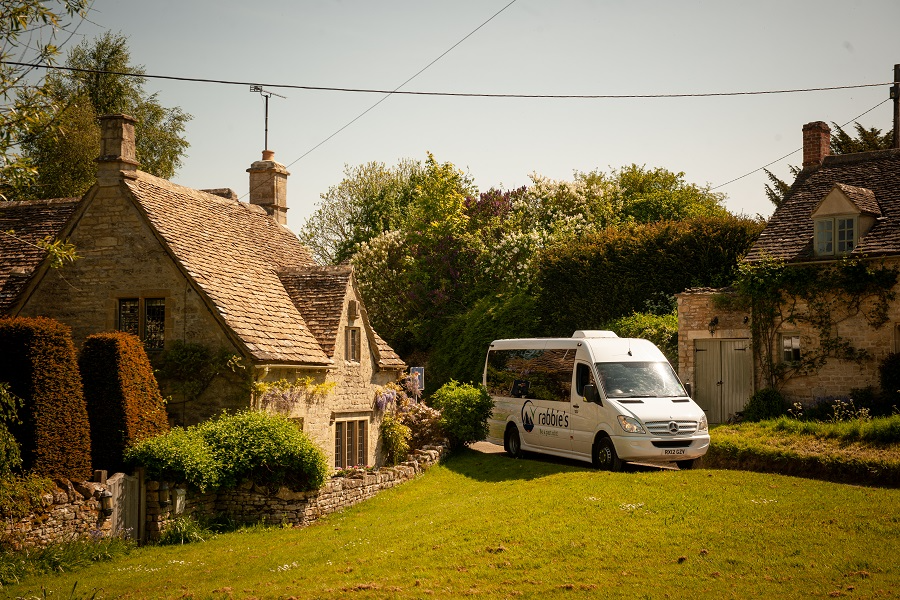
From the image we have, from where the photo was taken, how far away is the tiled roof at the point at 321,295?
22922 millimetres

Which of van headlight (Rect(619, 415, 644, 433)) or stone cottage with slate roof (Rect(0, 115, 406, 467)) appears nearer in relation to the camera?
van headlight (Rect(619, 415, 644, 433))

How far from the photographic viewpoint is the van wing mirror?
18531mm

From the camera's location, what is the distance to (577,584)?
34.7 ft

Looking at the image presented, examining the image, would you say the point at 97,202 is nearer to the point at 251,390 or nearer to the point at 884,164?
A: the point at 251,390

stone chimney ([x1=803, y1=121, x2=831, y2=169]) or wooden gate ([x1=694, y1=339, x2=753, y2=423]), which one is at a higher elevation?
stone chimney ([x1=803, y1=121, x2=831, y2=169])

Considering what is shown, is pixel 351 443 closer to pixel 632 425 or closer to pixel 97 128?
pixel 632 425

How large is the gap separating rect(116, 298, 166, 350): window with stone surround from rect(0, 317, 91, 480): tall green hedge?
4017mm

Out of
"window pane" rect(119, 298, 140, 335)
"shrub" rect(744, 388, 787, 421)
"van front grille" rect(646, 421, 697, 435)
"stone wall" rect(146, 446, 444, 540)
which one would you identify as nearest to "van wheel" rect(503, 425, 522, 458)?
"stone wall" rect(146, 446, 444, 540)

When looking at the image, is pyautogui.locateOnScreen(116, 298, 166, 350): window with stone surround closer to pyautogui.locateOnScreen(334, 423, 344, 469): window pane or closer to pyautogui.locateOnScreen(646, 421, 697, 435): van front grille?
pyautogui.locateOnScreen(334, 423, 344, 469): window pane

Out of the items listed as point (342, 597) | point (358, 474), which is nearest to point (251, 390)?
point (358, 474)

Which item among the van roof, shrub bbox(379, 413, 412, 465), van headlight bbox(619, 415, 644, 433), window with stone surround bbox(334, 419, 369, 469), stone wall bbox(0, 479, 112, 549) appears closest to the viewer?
stone wall bbox(0, 479, 112, 549)

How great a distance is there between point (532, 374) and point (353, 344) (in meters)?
5.41

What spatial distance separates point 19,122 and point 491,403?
622 inches

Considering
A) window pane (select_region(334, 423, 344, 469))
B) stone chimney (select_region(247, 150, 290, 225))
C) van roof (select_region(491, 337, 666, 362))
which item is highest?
stone chimney (select_region(247, 150, 290, 225))
